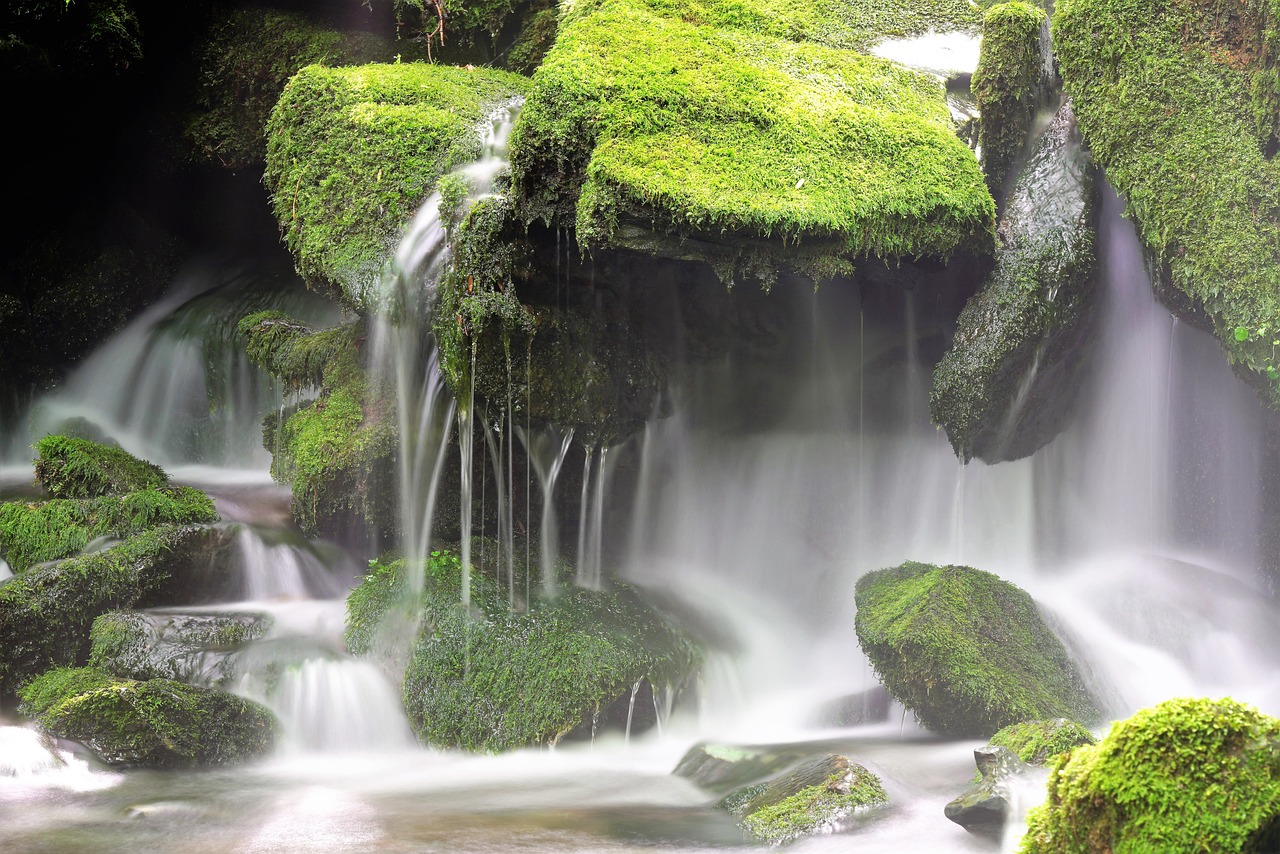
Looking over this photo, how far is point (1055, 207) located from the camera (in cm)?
653

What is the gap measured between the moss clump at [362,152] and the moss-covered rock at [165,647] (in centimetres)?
238

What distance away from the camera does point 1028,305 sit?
6.41m

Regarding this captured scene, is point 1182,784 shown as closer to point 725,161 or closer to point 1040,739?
point 1040,739

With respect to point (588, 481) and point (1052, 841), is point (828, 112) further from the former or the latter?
point (1052, 841)

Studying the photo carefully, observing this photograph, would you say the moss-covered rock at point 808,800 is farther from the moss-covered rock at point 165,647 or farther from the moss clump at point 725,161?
the moss-covered rock at point 165,647

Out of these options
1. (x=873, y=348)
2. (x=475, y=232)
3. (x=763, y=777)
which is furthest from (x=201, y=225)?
(x=763, y=777)

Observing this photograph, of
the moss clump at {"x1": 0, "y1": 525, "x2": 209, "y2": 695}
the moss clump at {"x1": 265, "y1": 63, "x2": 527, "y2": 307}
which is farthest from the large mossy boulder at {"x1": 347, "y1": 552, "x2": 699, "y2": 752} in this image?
the moss clump at {"x1": 265, "y1": 63, "x2": 527, "y2": 307}

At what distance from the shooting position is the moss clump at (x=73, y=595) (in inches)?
254

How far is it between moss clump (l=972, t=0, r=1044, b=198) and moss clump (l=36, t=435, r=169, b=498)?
6528mm

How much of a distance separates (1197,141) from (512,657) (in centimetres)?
509

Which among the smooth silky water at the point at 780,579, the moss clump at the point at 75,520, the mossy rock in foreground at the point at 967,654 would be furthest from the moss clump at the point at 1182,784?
the moss clump at the point at 75,520

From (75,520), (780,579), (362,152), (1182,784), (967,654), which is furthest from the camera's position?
(780,579)

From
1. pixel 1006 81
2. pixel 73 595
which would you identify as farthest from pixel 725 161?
pixel 73 595

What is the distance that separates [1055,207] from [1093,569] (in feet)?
8.78
